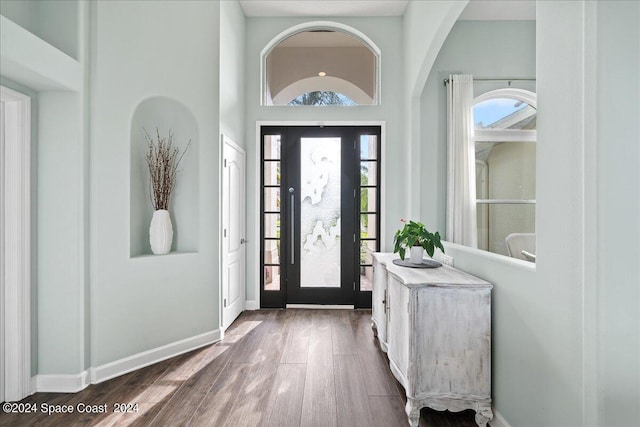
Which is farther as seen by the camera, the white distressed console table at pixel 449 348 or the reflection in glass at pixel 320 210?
the reflection in glass at pixel 320 210

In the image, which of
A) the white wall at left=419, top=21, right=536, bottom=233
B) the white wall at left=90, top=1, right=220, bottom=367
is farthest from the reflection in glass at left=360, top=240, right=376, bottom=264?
the white wall at left=90, top=1, right=220, bottom=367

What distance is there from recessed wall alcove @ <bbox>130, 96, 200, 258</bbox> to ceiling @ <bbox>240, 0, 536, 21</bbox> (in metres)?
1.87

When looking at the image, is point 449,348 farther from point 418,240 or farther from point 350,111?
point 350,111

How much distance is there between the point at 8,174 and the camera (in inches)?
89.0

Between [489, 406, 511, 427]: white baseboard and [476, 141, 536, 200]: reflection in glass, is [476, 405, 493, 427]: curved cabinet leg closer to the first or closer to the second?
[489, 406, 511, 427]: white baseboard

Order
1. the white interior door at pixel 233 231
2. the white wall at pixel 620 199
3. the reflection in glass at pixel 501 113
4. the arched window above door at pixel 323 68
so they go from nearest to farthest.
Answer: the white wall at pixel 620 199 → the white interior door at pixel 233 231 → the reflection in glass at pixel 501 113 → the arched window above door at pixel 323 68

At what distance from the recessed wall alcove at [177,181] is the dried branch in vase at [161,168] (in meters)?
0.04

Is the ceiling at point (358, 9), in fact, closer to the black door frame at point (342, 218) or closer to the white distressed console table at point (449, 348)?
the black door frame at point (342, 218)

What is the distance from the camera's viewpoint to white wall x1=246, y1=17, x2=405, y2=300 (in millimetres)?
4332

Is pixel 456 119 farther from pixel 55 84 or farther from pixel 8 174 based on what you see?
pixel 8 174

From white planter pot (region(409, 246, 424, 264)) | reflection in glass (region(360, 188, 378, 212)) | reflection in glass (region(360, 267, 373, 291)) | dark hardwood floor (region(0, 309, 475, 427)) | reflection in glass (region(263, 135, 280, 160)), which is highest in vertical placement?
reflection in glass (region(263, 135, 280, 160))

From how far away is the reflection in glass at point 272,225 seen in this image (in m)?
4.45

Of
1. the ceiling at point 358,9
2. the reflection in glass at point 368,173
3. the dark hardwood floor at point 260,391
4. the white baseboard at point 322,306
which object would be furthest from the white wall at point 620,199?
the white baseboard at point 322,306

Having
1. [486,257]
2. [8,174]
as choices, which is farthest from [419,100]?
[8,174]
